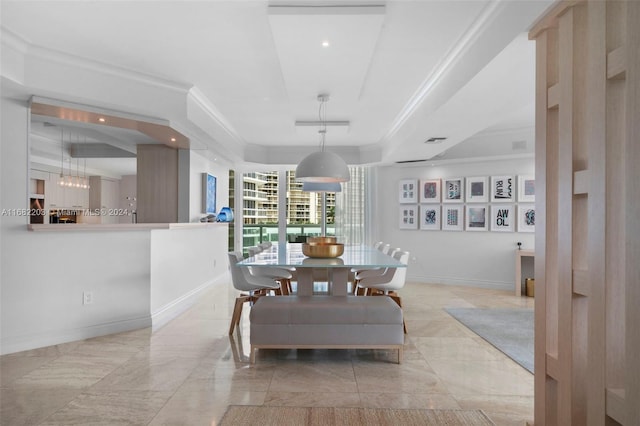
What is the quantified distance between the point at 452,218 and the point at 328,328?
477cm

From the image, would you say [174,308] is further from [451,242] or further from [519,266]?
[519,266]

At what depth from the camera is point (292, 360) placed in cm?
344

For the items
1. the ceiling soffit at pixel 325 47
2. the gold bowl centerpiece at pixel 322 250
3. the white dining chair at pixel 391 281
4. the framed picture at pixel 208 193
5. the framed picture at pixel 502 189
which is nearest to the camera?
the ceiling soffit at pixel 325 47

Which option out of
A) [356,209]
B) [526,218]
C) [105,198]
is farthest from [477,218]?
[105,198]

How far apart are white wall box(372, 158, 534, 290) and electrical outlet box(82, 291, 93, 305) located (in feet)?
17.9

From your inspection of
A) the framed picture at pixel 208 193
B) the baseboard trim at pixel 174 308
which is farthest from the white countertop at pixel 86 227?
the framed picture at pixel 208 193

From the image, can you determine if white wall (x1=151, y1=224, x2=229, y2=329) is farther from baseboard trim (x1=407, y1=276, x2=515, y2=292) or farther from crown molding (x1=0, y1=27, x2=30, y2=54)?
baseboard trim (x1=407, y1=276, x2=515, y2=292)

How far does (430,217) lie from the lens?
770 centimetres

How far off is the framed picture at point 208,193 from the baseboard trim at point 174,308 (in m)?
1.26

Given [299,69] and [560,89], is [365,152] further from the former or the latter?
[560,89]

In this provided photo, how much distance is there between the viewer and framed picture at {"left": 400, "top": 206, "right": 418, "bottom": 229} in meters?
7.88

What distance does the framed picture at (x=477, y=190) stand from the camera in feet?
23.3

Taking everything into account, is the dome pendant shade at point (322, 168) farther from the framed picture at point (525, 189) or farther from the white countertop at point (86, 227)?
the framed picture at point (525, 189)

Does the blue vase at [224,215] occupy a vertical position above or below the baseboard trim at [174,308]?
above
